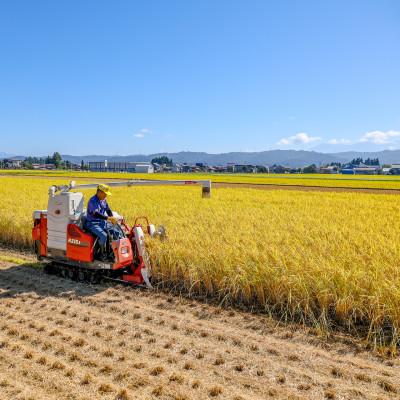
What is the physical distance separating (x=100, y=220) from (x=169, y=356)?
13.7 feet

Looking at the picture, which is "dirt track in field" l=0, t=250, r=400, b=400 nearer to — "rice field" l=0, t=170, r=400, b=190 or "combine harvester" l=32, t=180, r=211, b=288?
"combine harvester" l=32, t=180, r=211, b=288

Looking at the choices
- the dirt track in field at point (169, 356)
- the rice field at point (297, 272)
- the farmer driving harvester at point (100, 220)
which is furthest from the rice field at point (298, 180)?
the dirt track in field at point (169, 356)

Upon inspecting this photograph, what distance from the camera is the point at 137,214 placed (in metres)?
15.6

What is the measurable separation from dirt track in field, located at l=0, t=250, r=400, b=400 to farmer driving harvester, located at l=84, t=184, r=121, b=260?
1427 mm

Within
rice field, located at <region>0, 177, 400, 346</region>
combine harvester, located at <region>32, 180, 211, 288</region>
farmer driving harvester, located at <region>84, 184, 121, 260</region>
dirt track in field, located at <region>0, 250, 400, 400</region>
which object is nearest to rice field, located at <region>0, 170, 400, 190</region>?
rice field, located at <region>0, 177, 400, 346</region>

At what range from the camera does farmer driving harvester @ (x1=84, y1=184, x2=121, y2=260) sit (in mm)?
8568

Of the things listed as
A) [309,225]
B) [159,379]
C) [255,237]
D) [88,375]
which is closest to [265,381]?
[159,379]

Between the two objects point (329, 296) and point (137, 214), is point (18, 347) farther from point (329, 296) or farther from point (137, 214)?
point (137, 214)

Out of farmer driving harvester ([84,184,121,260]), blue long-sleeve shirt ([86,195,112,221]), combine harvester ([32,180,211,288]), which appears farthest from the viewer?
blue long-sleeve shirt ([86,195,112,221])

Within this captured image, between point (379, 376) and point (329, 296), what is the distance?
6.05 feet

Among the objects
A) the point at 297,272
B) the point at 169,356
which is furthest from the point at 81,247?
the point at 297,272

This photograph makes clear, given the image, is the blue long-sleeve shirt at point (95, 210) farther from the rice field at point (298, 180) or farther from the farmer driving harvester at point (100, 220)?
the rice field at point (298, 180)

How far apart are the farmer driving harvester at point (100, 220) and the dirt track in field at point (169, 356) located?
143cm

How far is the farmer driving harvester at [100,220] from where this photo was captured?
8.57 meters
